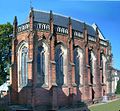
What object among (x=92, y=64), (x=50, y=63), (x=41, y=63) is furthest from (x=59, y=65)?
(x=92, y=64)

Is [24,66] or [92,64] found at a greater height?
[92,64]

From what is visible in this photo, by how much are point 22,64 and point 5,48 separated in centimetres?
1054

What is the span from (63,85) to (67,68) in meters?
2.61

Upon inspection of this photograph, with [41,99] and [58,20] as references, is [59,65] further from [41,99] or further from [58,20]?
[58,20]

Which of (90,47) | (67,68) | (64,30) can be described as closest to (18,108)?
(67,68)

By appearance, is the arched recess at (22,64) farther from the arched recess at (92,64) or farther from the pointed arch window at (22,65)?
the arched recess at (92,64)

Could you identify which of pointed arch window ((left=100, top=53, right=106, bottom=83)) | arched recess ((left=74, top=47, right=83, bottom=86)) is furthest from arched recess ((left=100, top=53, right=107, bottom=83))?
arched recess ((left=74, top=47, right=83, bottom=86))

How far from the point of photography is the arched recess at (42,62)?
3925 centimetres

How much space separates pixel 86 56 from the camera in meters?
45.6

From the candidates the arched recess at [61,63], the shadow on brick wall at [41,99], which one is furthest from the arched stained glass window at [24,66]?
the arched recess at [61,63]

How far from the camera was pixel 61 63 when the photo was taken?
4225 centimetres

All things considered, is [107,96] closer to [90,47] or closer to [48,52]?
[90,47]

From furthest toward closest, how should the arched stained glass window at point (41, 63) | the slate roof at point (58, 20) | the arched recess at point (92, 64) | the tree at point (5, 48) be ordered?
the tree at point (5, 48) < the arched recess at point (92, 64) < the slate roof at point (58, 20) < the arched stained glass window at point (41, 63)

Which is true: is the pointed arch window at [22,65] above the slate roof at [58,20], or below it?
below
